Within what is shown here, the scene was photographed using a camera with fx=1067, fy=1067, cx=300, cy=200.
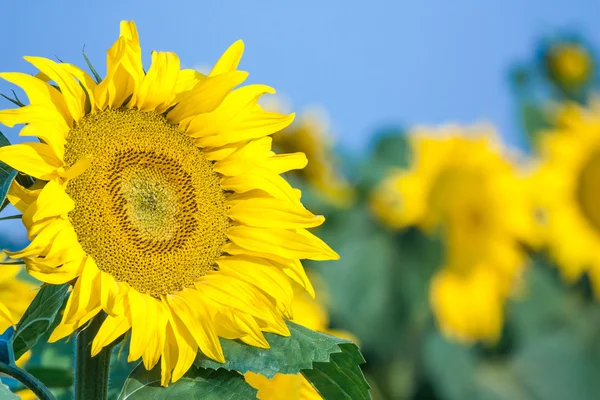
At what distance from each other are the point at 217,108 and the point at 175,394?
279 mm

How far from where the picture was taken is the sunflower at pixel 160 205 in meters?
0.94

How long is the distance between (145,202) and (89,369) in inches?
7.2

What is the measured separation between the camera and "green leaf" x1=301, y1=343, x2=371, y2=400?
1.02m

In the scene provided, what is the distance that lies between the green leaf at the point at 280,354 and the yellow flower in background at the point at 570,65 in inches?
216

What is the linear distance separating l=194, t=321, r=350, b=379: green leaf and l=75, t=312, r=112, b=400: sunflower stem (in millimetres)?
86

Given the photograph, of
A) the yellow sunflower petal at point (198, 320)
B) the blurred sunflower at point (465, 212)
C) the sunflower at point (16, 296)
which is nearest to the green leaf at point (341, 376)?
the yellow sunflower petal at point (198, 320)

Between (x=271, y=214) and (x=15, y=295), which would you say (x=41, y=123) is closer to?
(x=271, y=214)

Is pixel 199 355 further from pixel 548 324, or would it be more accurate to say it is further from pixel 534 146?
pixel 534 146

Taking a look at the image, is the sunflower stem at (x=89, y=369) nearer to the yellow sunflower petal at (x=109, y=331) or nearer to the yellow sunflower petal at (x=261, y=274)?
the yellow sunflower petal at (x=109, y=331)

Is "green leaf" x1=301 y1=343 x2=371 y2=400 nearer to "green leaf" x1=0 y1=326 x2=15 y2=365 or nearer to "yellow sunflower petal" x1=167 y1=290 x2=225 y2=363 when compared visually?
"yellow sunflower petal" x1=167 y1=290 x2=225 y2=363

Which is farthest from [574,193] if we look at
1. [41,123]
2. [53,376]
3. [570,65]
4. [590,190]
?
[41,123]

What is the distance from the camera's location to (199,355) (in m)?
1.00

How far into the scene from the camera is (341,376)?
1.02 m

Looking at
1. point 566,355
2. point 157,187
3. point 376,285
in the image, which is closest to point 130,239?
point 157,187
